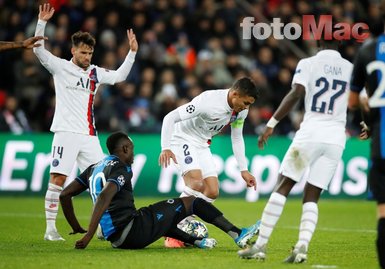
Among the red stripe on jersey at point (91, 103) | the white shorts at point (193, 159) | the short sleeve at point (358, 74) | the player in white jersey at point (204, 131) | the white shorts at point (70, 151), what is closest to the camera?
the short sleeve at point (358, 74)

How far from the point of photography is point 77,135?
1112 centimetres

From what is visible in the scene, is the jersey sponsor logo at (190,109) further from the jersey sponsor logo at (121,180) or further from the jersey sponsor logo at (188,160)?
the jersey sponsor logo at (121,180)

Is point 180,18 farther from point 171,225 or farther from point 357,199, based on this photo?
point 171,225

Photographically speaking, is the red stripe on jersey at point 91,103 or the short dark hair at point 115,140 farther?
the red stripe on jersey at point 91,103

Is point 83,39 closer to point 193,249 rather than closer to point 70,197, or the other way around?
point 70,197

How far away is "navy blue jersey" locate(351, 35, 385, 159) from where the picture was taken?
24.2 feet

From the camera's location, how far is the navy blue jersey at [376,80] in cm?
737

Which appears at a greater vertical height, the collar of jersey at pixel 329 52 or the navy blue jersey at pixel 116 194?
the collar of jersey at pixel 329 52

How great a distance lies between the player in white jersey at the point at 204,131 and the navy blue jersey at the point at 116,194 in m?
0.53

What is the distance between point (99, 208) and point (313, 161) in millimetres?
2332

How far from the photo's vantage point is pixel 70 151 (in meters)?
11.0

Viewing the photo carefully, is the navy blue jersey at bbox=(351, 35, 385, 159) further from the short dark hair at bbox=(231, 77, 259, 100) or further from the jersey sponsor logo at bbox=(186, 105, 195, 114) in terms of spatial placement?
the jersey sponsor logo at bbox=(186, 105, 195, 114)

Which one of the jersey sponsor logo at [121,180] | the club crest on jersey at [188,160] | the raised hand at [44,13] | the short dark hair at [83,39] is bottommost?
the jersey sponsor logo at [121,180]

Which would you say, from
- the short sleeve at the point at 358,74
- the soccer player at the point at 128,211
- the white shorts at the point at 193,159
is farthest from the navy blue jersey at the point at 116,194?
the short sleeve at the point at 358,74
